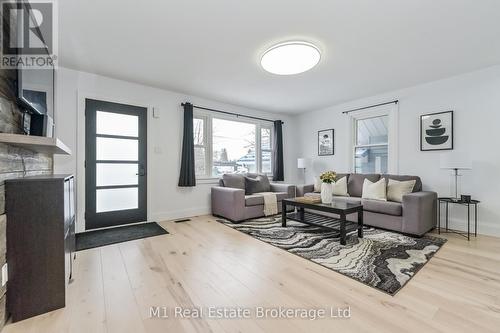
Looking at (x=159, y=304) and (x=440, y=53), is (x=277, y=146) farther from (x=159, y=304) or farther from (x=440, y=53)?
(x=159, y=304)

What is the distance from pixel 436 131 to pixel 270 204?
113 inches

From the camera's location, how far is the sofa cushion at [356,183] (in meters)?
4.00

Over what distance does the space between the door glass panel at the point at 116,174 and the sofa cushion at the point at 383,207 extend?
12.0 feet

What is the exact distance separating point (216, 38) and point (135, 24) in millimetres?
762

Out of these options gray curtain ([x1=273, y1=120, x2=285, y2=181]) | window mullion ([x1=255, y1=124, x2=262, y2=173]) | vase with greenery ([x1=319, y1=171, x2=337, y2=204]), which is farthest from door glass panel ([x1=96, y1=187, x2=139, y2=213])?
gray curtain ([x1=273, y1=120, x2=285, y2=181])

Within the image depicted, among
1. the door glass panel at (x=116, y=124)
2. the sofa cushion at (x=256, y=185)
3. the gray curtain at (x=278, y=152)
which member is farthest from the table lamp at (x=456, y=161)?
the door glass panel at (x=116, y=124)

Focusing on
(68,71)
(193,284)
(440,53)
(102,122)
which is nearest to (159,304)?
(193,284)

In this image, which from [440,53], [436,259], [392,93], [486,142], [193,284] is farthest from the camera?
[392,93]

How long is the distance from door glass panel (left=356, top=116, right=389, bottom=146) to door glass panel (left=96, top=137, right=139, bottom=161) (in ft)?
13.9

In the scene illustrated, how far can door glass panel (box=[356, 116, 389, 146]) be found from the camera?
4227 millimetres

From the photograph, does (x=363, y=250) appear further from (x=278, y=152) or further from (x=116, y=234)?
(x=278, y=152)

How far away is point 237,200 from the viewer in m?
3.65

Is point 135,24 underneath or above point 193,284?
above

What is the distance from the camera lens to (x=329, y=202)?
3.11m
